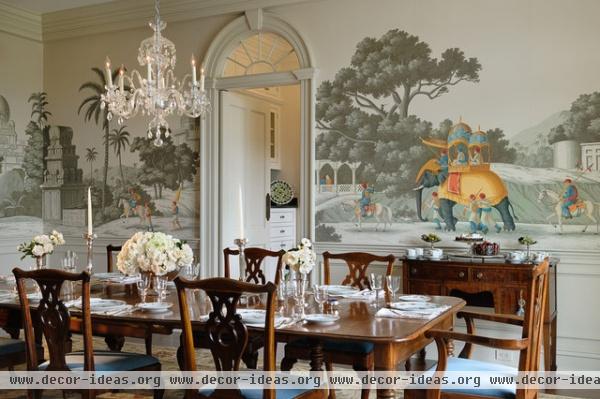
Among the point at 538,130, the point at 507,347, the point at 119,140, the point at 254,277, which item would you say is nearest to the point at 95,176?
the point at 119,140

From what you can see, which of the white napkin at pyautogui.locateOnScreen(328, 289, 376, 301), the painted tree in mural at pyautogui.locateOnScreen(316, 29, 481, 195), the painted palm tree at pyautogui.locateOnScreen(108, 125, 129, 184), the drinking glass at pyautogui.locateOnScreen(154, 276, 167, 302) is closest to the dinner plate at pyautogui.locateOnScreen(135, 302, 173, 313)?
the drinking glass at pyautogui.locateOnScreen(154, 276, 167, 302)

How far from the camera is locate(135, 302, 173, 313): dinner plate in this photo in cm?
320

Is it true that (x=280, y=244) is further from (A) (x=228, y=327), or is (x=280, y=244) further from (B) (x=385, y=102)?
(A) (x=228, y=327)

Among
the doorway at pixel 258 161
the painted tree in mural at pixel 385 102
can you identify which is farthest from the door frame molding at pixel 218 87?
the painted tree in mural at pixel 385 102

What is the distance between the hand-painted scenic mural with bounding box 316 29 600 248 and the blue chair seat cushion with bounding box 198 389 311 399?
8.64 ft

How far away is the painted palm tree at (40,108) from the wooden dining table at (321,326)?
3.74 metres

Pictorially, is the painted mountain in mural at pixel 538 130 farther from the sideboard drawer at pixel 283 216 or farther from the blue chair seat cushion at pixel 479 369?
the sideboard drawer at pixel 283 216

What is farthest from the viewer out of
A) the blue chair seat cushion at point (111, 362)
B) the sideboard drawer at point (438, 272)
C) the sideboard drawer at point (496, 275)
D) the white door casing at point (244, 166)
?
the white door casing at point (244, 166)

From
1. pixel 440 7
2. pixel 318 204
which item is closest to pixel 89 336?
pixel 318 204

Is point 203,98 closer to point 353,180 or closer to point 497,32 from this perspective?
point 353,180

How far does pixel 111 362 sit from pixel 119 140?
3816 mm

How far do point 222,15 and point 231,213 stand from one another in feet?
6.37

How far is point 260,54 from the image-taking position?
239 inches

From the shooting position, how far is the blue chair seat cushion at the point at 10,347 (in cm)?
354
